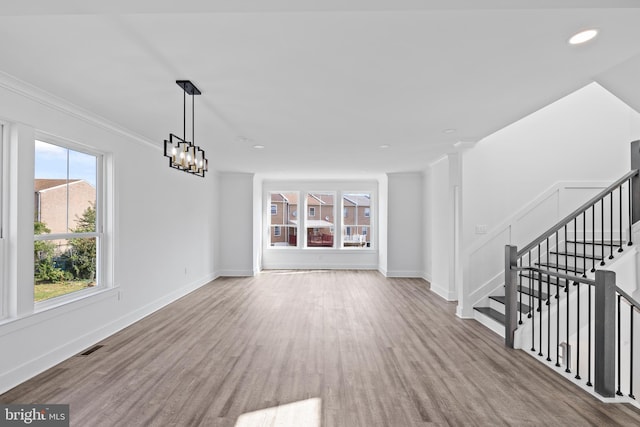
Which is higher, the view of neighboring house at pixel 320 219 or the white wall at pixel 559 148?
the white wall at pixel 559 148

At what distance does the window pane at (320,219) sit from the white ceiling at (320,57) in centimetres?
597

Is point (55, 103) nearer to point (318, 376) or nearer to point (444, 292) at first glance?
point (318, 376)

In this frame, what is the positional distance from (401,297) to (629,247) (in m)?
3.51

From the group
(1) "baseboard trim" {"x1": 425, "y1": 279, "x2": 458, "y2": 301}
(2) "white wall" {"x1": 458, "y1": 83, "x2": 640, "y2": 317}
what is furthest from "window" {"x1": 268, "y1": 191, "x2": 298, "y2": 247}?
(2) "white wall" {"x1": 458, "y1": 83, "x2": 640, "y2": 317}

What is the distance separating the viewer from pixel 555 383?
3084 millimetres

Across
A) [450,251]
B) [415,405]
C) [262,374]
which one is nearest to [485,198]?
[450,251]

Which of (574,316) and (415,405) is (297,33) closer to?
(415,405)

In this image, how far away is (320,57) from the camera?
2553mm

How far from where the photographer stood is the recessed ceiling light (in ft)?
7.34

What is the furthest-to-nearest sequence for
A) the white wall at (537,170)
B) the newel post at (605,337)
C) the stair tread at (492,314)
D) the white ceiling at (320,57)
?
the white wall at (537,170) < the stair tread at (492,314) < the newel post at (605,337) < the white ceiling at (320,57)

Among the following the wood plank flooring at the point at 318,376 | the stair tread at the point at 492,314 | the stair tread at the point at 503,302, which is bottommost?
the wood plank flooring at the point at 318,376

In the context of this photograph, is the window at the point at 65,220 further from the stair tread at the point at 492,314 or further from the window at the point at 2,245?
the stair tread at the point at 492,314

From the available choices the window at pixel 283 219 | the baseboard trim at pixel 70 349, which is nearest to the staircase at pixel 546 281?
the baseboard trim at pixel 70 349

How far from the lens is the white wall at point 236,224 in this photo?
28.9 ft
